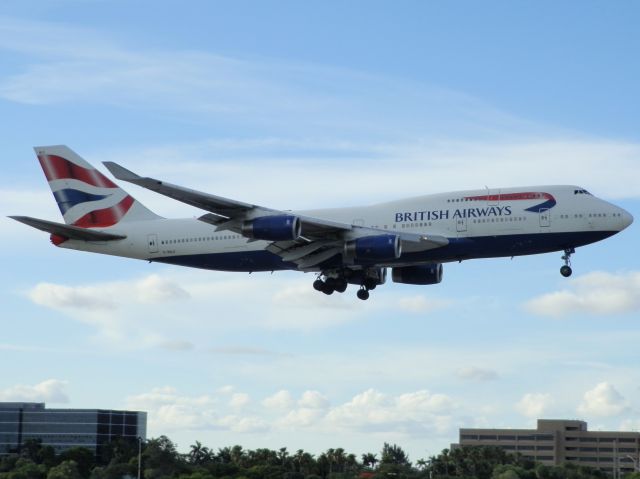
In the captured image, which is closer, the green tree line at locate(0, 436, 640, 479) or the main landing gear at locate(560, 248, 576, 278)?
the main landing gear at locate(560, 248, 576, 278)

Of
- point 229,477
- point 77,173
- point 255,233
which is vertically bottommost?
point 229,477

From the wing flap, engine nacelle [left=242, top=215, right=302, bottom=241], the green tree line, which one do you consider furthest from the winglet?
the green tree line

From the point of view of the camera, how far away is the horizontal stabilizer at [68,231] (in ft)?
223

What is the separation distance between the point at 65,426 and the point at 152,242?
12400cm

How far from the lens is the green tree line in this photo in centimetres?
13775

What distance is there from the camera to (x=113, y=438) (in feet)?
614

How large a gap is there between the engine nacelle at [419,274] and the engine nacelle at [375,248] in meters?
8.48

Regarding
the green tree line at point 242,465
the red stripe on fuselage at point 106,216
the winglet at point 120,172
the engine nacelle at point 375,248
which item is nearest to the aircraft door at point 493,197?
the engine nacelle at point 375,248

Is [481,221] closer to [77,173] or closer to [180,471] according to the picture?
[77,173]

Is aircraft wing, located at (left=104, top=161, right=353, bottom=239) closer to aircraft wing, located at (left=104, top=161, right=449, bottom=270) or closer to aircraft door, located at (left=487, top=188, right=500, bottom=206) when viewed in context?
aircraft wing, located at (left=104, top=161, right=449, bottom=270)

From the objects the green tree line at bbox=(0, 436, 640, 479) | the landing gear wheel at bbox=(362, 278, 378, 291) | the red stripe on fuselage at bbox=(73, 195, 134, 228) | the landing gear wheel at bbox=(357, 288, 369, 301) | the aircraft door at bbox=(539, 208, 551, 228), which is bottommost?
the green tree line at bbox=(0, 436, 640, 479)

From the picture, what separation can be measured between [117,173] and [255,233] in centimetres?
951

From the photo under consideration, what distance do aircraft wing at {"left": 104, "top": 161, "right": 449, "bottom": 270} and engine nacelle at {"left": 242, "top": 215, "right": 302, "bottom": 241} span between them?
685 millimetres

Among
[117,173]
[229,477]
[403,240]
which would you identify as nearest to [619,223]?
[403,240]
